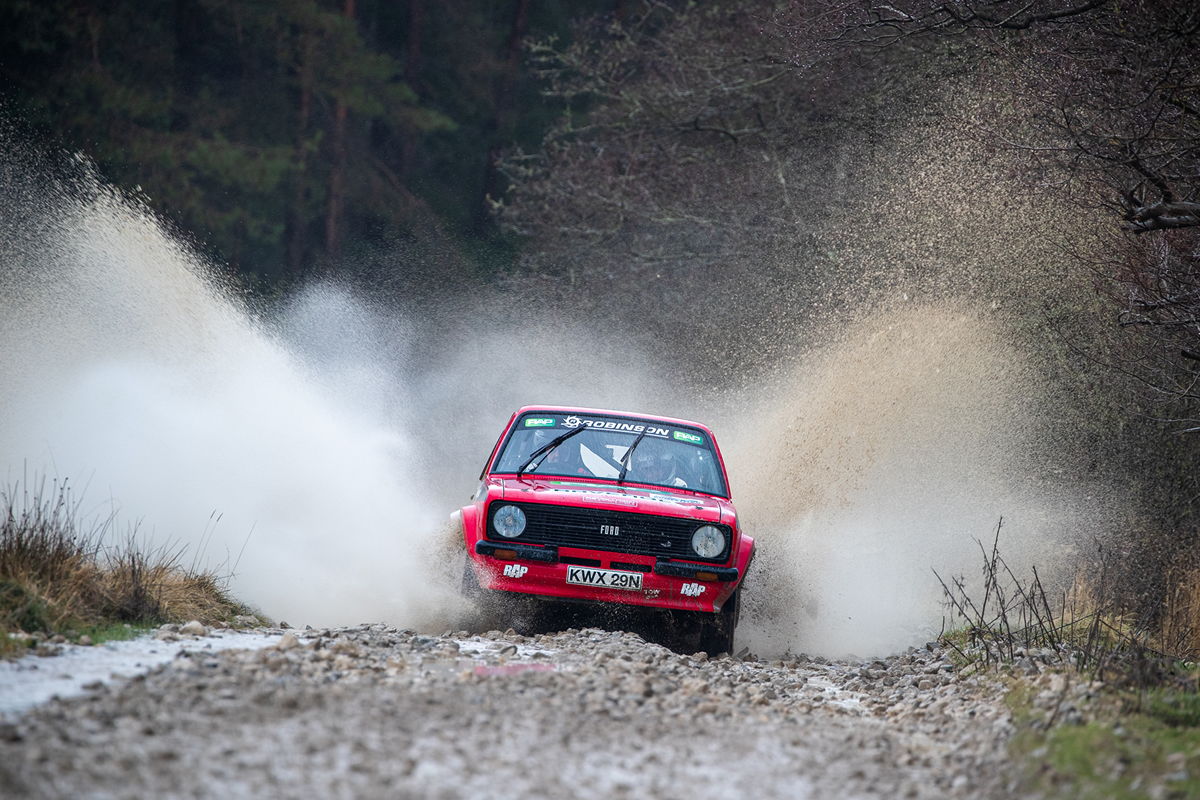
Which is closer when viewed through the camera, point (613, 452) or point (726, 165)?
point (613, 452)

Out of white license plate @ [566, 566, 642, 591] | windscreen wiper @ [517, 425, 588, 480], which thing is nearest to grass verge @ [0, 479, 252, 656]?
windscreen wiper @ [517, 425, 588, 480]

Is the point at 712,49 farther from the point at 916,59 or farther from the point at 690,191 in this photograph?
the point at 916,59

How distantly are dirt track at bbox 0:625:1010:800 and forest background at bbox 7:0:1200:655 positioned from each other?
450 centimetres

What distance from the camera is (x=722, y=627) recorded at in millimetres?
8133

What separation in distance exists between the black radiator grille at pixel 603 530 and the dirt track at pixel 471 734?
1.27 m

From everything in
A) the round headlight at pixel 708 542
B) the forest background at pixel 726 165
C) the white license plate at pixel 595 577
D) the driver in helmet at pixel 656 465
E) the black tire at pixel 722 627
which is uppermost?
→ the forest background at pixel 726 165

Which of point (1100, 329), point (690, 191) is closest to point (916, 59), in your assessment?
point (690, 191)

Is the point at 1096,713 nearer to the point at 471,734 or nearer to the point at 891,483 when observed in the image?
the point at 471,734

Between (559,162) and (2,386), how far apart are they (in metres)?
11.4

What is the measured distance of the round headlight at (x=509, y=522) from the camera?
7.68m

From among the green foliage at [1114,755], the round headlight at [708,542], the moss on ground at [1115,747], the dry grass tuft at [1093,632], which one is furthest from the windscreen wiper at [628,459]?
the green foliage at [1114,755]

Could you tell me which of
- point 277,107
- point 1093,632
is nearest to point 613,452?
point 1093,632

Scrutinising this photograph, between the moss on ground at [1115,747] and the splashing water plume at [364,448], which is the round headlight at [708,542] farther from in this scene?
the moss on ground at [1115,747]

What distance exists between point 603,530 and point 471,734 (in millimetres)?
3304
